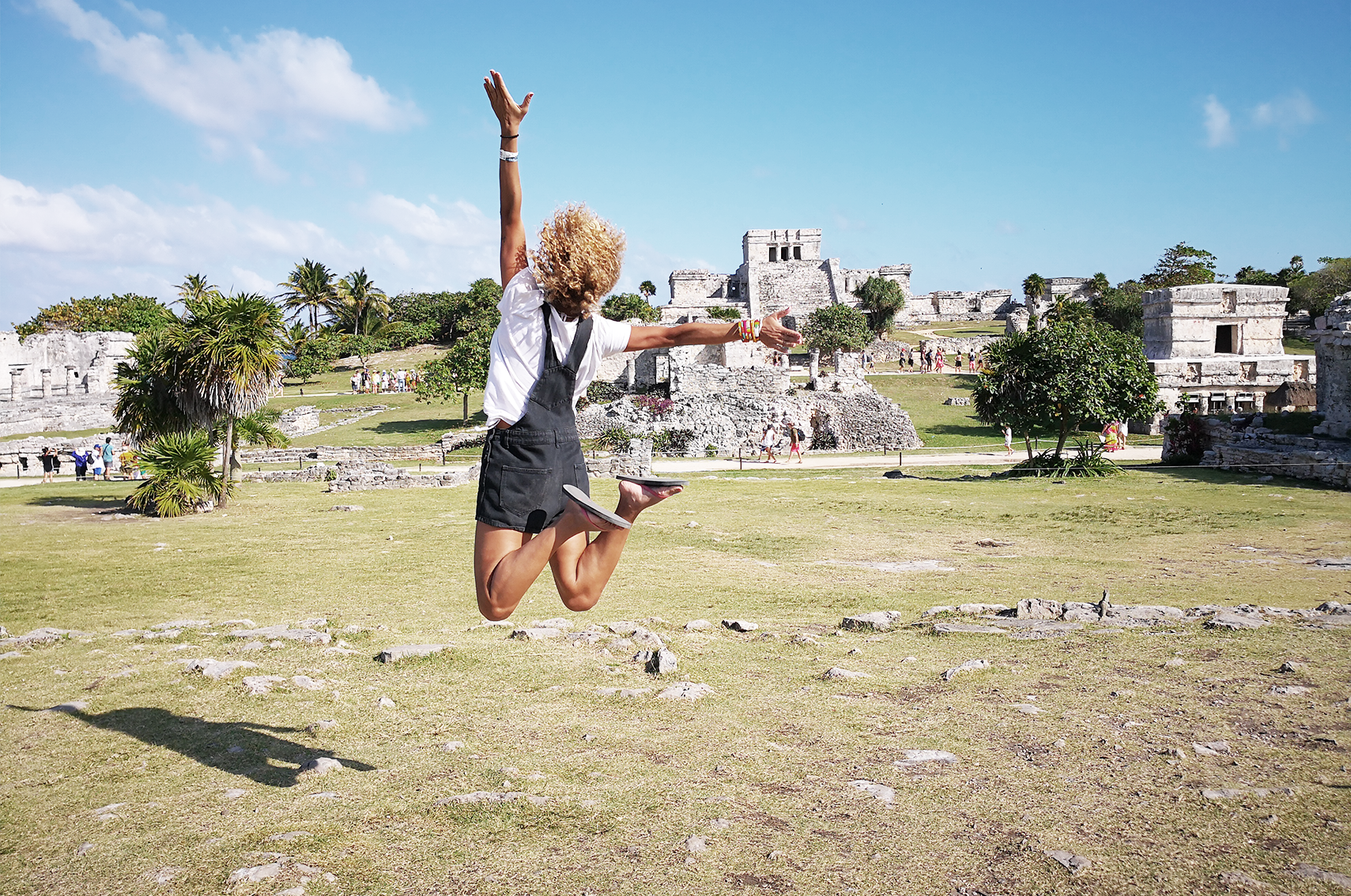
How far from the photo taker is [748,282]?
261ft

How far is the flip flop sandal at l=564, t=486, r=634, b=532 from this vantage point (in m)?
3.60

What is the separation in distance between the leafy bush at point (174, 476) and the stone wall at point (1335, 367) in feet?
85.6

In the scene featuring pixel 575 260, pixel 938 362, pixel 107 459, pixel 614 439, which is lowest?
pixel 107 459

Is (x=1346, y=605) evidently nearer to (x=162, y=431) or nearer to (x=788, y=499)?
(x=788, y=499)

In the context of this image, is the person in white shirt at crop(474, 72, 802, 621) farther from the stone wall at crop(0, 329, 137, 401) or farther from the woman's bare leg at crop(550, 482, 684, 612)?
the stone wall at crop(0, 329, 137, 401)

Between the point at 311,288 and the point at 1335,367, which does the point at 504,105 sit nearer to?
the point at 1335,367

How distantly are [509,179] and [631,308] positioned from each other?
228 ft

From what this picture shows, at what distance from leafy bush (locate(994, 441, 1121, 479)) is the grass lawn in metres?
12.5

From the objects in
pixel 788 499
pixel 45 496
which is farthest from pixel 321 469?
pixel 788 499

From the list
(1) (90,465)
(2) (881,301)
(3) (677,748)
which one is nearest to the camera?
(3) (677,748)

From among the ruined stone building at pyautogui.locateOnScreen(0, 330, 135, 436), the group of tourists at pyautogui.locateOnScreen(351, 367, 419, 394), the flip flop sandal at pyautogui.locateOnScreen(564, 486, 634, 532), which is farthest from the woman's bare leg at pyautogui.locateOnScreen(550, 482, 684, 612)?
the group of tourists at pyautogui.locateOnScreen(351, 367, 419, 394)

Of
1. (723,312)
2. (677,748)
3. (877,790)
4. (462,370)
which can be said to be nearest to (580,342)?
(677,748)

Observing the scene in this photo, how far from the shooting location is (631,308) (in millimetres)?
72688

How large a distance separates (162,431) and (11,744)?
47.5 feet
